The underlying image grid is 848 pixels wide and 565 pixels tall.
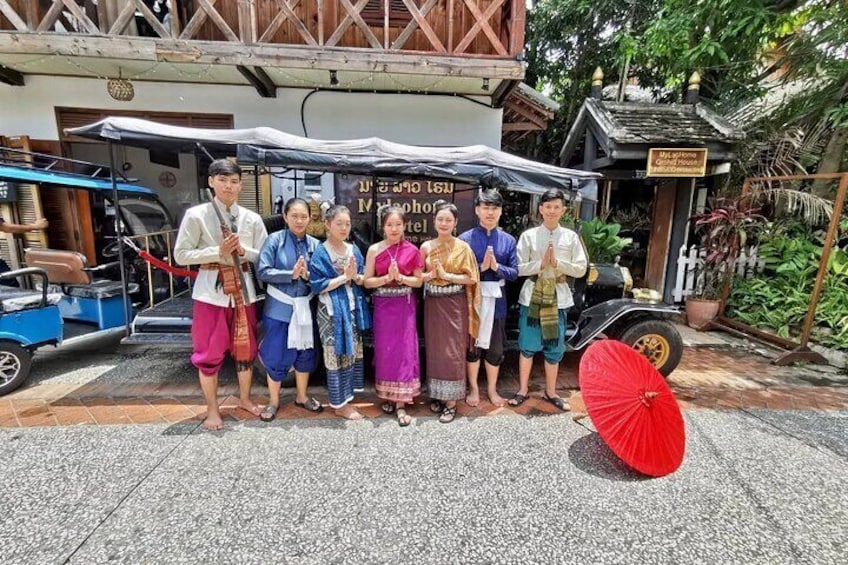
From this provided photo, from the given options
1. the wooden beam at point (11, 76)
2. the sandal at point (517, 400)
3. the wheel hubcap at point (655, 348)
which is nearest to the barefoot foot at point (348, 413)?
the sandal at point (517, 400)

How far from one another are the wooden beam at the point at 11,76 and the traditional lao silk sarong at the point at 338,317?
6.15m

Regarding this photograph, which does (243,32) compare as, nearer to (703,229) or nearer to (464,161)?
(464,161)

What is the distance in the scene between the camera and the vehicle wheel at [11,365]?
3.58m

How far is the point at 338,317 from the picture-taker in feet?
10.5

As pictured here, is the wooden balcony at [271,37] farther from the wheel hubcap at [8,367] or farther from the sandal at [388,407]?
the sandal at [388,407]

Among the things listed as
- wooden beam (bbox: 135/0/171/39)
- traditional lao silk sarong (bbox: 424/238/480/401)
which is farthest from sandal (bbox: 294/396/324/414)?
wooden beam (bbox: 135/0/171/39)

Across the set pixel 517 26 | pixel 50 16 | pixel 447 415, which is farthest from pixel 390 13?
pixel 447 415

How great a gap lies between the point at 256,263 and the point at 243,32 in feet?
12.5

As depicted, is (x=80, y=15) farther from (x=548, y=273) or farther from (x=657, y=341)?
(x=657, y=341)

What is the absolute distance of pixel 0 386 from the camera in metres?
3.58

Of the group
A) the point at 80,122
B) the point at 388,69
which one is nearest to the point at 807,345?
the point at 388,69

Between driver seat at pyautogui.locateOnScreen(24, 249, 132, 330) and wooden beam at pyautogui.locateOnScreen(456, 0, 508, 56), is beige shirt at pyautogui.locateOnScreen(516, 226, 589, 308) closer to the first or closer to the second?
wooden beam at pyautogui.locateOnScreen(456, 0, 508, 56)

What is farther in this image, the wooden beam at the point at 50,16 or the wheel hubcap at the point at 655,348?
the wooden beam at the point at 50,16

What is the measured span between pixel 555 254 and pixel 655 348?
167 cm
